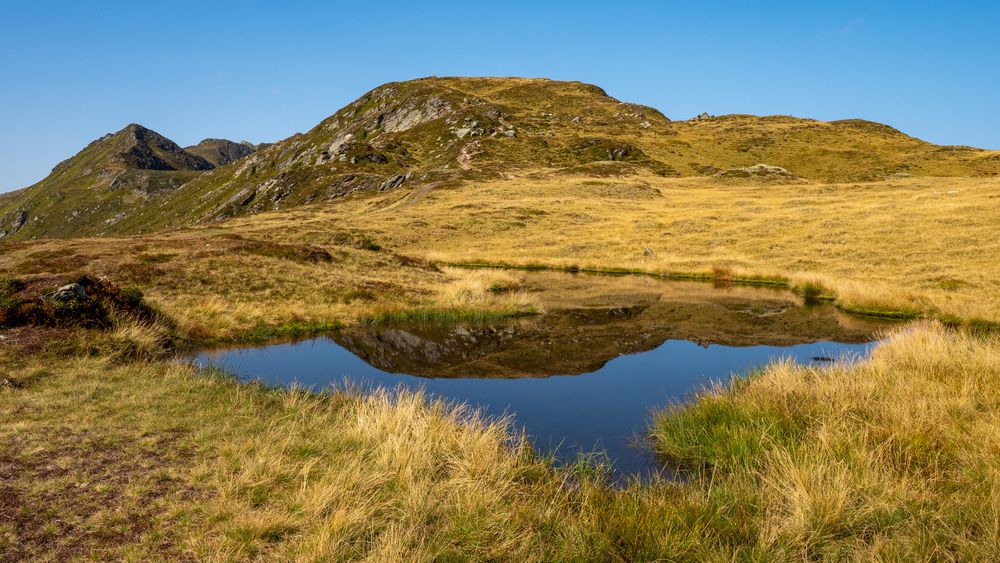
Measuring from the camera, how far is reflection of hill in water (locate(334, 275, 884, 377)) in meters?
19.0

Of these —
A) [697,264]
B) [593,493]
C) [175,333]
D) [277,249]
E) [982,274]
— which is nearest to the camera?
[593,493]

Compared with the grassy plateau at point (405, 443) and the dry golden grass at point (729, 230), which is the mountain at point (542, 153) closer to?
the dry golden grass at point (729, 230)

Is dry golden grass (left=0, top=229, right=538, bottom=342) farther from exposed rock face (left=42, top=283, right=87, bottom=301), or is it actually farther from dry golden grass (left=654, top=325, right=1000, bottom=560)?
dry golden grass (left=654, top=325, right=1000, bottom=560)

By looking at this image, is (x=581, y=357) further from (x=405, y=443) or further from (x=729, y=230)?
(x=729, y=230)

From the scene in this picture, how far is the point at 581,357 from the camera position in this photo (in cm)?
1989

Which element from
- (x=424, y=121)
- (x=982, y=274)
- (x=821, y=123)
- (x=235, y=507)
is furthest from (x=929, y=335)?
(x=821, y=123)

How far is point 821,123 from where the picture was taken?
17212cm

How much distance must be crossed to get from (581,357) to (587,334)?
427 centimetres

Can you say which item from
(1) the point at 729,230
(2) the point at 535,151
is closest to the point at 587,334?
(1) the point at 729,230

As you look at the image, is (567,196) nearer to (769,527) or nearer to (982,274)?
(982,274)

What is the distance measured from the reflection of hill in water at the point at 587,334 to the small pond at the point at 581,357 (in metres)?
0.06

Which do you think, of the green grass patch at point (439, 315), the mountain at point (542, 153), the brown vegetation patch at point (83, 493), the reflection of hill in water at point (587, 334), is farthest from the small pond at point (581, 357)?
the mountain at point (542, 153)

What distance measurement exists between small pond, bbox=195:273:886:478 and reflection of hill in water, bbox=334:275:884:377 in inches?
2.3

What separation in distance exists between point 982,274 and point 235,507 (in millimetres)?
38750
